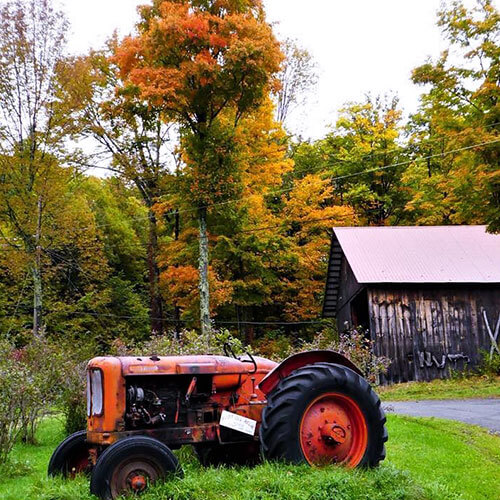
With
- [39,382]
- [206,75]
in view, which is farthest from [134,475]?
[206,75]

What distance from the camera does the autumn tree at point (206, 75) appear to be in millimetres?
20688

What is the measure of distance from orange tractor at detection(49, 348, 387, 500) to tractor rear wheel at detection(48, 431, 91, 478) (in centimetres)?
1

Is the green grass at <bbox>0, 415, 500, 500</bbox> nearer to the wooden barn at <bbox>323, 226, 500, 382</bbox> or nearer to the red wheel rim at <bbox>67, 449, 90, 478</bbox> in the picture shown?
the red wheel rim at <bbox>67, 449, 90, 478</bbox>

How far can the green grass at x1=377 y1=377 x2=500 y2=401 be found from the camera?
1777 centimetres

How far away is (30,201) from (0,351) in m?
10.6

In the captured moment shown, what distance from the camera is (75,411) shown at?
10555mm

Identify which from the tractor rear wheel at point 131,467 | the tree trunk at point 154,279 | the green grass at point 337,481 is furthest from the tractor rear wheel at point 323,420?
the tree trunk at point 154,279

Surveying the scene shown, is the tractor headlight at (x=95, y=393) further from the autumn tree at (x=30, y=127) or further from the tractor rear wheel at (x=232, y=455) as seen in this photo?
the autumn tree at (x=30, y=127)

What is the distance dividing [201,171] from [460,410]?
12.2 meters

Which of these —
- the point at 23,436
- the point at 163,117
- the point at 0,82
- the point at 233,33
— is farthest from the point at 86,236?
the point at 23,436

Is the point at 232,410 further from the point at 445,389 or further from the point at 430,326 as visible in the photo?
the point at 430,326

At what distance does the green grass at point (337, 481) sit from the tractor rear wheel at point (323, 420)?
207mm

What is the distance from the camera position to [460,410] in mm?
13828

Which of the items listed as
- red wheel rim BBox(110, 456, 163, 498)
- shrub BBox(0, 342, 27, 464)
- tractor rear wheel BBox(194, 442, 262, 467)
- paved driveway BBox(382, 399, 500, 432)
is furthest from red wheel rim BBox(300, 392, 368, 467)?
paved driveway BBox(382, 399, 500, 432)
